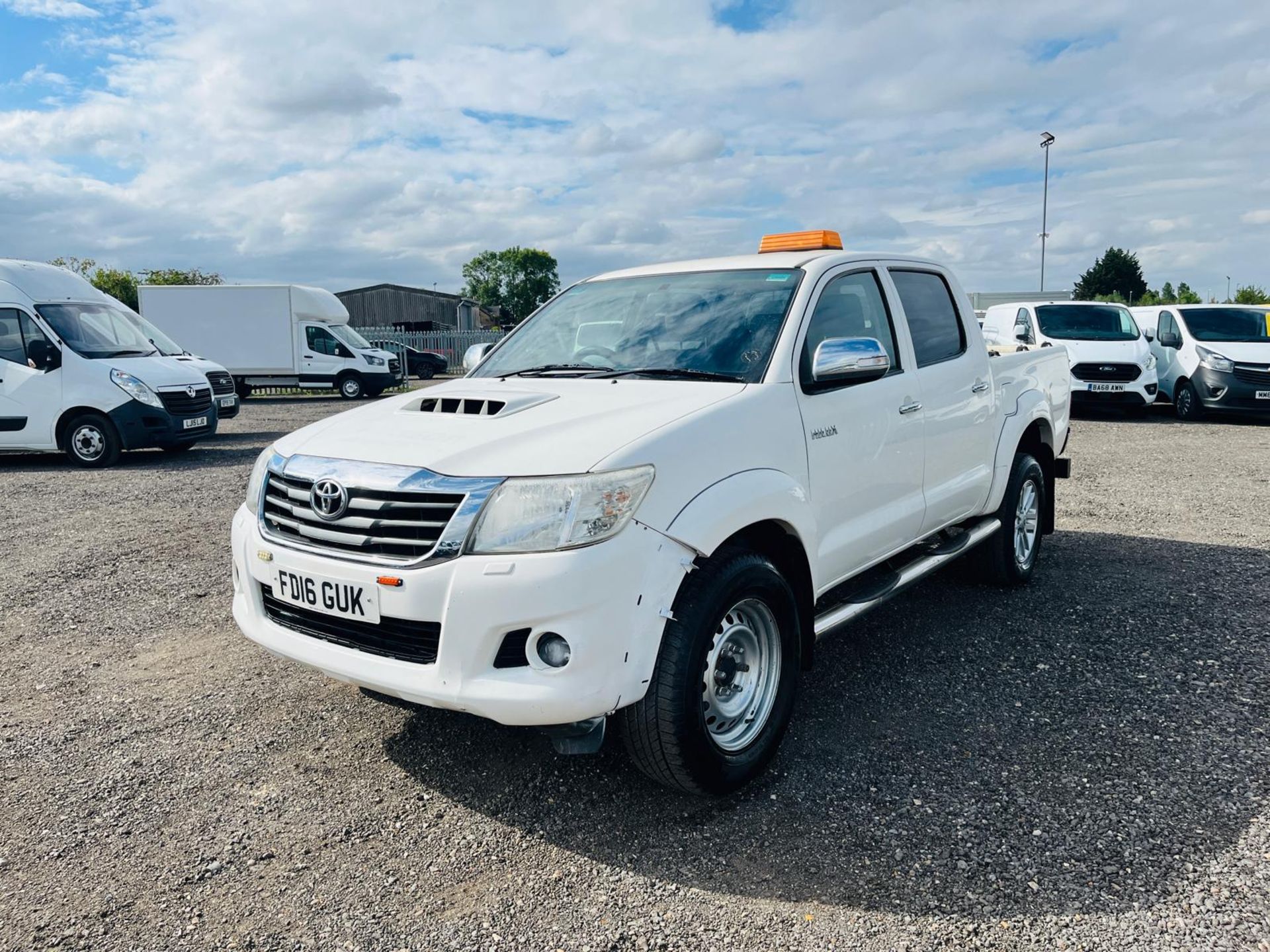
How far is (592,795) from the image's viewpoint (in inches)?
134

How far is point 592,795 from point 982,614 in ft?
9.53

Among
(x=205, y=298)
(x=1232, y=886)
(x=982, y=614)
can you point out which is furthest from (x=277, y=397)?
(x=1232, y=886)

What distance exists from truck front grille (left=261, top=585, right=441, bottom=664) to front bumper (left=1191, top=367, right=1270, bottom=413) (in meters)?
15.5

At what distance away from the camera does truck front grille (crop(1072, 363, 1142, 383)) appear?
15352mm

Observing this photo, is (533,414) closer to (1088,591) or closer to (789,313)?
(789,313)

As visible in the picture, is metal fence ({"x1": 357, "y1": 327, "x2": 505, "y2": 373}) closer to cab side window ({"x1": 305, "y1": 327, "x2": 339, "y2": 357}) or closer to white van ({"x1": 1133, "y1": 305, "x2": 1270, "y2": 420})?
cab side window ({"x1": 305, "y1": 327, "x2": 339, "y2": 357})

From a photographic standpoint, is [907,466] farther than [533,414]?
Yes

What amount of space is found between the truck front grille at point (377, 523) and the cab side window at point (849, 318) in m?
1.56

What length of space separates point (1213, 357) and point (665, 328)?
14274mm

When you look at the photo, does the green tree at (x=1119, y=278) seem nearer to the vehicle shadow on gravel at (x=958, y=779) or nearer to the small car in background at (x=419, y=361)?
the small car in background at (x=419, y=361)

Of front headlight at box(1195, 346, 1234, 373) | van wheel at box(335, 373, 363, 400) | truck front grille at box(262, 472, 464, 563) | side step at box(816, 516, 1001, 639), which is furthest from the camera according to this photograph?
van wheel at box(335, 373, 363, 400)

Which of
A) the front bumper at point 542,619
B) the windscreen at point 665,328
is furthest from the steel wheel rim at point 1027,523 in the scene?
the front bumper at point 542,619

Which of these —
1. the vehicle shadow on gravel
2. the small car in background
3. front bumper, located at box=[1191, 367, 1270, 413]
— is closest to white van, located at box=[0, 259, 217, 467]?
the vehicle shadow on gravel

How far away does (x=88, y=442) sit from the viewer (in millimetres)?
12109
